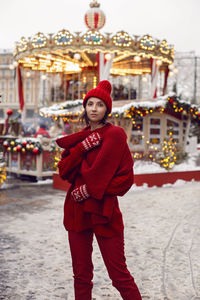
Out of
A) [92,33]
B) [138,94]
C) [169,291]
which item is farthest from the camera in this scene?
[138,94]

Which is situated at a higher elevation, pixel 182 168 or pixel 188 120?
pixel 188 120

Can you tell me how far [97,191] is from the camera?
7.76 ft

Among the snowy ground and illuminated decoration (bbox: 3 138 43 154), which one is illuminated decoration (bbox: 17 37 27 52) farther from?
the snowy ground

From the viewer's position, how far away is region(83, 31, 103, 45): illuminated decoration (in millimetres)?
15766

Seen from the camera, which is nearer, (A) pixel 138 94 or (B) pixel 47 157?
(B) pixel 47 157

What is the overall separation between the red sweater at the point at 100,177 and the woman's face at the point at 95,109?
90mm

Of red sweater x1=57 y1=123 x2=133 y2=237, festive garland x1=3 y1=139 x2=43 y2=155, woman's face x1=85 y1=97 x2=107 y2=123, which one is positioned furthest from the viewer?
festive garland x1=3 y1=139 x2=43 y2=155

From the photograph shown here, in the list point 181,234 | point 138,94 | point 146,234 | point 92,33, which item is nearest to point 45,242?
point 146,234

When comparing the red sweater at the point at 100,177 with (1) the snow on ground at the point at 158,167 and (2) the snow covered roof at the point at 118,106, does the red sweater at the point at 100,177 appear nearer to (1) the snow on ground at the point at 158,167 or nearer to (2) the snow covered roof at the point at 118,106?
(1) the snow on ground at the point at 158,167

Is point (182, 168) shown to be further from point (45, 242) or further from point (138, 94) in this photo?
point (138, 94)

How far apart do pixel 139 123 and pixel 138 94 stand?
9650mm

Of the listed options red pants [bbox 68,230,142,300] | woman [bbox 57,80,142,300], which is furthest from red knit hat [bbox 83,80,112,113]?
red pants [bbox 68,230,142,300]

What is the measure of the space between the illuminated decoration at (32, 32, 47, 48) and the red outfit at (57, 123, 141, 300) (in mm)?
14775

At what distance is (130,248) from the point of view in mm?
4797
